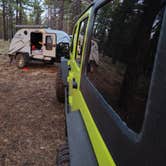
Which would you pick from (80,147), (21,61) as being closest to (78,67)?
(80,147)

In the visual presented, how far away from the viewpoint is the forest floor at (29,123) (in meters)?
3.83

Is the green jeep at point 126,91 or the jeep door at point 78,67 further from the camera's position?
the jeep door at point 78,67

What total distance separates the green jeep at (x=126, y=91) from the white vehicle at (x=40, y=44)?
9779 millimetres

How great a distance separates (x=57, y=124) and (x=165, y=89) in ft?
14.4

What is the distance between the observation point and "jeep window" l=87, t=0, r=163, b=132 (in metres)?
1.11

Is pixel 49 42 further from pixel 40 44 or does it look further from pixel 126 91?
pixel 126 91

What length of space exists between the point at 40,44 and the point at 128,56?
11.6 m

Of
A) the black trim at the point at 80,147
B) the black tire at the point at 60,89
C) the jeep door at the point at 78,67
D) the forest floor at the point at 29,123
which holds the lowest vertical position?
the forest floor at the point at 29,123

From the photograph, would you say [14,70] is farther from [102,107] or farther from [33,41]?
[102,107]

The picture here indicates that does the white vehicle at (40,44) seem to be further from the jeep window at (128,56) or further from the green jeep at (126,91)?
the jeep window at (128,56)

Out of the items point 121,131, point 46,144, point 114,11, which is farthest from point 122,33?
point 46,144

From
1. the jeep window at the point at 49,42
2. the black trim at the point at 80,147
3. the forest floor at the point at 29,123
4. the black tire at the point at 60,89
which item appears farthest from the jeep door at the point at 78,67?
the jeep window at the point at 49,42

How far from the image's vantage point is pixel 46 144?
13.9 feet

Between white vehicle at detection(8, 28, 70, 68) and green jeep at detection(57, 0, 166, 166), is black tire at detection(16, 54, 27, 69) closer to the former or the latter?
white vehicle at detection(8, 28, 70, 68)
